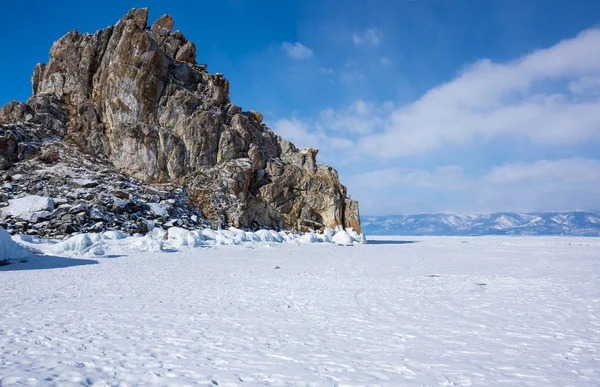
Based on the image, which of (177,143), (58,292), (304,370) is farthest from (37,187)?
(304,370)

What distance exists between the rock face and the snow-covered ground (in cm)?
3550

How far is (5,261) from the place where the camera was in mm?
16500

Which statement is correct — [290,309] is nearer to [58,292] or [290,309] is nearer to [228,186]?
[58,292]

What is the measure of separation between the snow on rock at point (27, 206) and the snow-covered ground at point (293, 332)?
20782 millimetres

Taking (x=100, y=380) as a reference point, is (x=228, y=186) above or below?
above

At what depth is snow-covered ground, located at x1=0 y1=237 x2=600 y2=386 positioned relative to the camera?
16.1 ft

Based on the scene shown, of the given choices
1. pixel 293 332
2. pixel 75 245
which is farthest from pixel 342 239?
pixel 293 332

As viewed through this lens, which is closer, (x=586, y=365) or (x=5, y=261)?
(x=586, y=365)

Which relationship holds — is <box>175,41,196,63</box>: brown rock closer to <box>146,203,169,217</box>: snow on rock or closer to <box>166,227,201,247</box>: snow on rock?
<box>146,203,169,217</box>: snow on rock

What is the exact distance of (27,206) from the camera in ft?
102

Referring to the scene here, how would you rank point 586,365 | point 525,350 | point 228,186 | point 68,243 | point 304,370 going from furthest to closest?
point 228,186 < point 68,243 < point 525,350 < point 586,365 < point 304,370

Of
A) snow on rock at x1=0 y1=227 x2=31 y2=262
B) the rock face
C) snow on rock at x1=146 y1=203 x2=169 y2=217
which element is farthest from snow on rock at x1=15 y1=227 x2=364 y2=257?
the rock face

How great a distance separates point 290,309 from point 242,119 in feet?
165

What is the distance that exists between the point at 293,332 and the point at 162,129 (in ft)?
156
